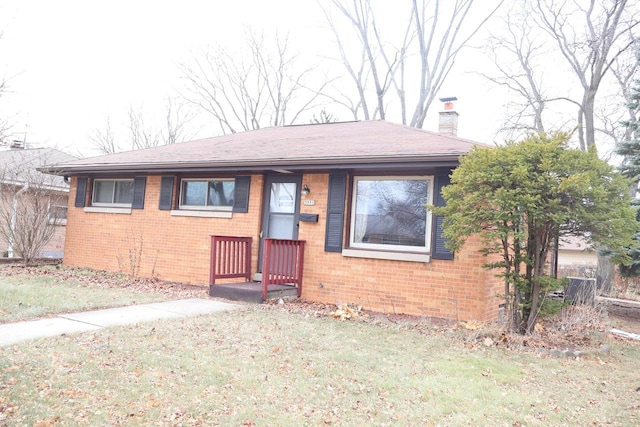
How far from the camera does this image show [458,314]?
285 inches

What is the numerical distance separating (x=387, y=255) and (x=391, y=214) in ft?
2.44

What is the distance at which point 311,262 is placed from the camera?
8.63 meters

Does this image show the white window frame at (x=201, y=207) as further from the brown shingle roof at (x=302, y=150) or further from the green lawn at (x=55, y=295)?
the green lawn at (x=55, y=295)

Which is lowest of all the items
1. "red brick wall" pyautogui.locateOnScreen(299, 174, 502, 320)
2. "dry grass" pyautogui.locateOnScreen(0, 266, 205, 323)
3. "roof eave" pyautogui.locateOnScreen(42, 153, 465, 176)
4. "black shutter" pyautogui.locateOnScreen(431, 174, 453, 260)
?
"dry grass" pyautogui.locateOnScreen(0, 266, 205, 323)

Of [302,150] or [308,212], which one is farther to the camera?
[302,150]

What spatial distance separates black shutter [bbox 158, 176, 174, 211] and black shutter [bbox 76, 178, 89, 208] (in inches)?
103

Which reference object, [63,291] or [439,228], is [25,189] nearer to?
[63,291]

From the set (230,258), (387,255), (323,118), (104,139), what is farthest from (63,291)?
(104,139)

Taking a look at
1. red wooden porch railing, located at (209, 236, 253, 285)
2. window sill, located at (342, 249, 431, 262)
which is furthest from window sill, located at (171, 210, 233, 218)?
window sill, located at (342, 249, 431, 262)

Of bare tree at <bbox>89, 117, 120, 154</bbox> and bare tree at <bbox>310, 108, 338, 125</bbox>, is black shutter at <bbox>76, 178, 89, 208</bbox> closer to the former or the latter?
bare tree at <bbox>310, 108, 338, 125</bbox>

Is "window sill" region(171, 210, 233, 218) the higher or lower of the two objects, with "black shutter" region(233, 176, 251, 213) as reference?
lower

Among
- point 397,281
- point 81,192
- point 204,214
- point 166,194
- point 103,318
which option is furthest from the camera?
point 81,192

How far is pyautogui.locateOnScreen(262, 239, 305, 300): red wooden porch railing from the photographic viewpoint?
7918 millimetres

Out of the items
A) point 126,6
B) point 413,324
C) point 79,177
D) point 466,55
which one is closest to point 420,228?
point 413,324
